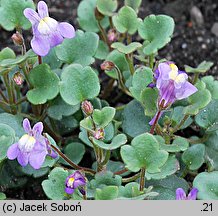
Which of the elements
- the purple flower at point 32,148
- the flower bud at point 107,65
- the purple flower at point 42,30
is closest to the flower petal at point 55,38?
the purple flower at point 42,30

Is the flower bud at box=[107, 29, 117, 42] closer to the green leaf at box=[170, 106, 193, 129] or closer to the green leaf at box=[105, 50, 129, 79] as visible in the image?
the green leaf at box=[105, 50, 129, 79]

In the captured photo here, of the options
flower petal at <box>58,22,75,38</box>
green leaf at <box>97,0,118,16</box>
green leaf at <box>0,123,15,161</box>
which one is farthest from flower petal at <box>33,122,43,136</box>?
green leaf at <box>97,0,118,16</box>

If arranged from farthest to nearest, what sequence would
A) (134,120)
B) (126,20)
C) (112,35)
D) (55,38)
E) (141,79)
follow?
1. (112,35)
2. (126,20)
3. (134,120)
4. (141,79)
5. (55,38)

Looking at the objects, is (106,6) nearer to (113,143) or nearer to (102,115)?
(102,115)
